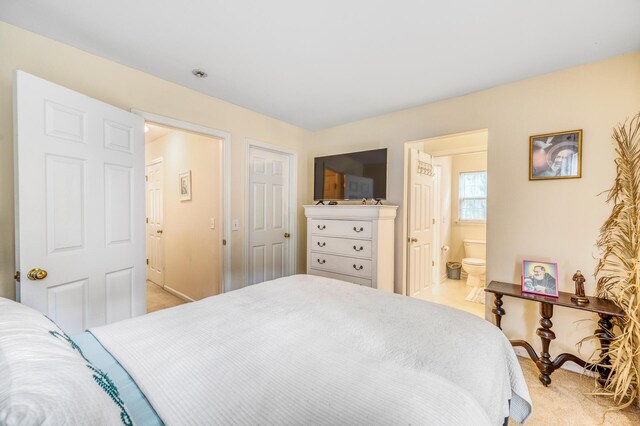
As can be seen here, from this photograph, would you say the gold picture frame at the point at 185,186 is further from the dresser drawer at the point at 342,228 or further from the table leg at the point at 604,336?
the table leg at the point at 604,336

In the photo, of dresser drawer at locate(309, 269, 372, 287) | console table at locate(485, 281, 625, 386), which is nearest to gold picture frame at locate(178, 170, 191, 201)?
dresser drawer at locate(309, 269, 372, 287)

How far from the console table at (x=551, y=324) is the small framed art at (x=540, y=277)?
54 mm

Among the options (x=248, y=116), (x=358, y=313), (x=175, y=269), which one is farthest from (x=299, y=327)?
(x=175, y=269)

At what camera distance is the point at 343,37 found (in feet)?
5.77

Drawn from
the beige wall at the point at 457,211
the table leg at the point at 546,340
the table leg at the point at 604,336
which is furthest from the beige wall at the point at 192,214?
the beige wall at the point at 457,211

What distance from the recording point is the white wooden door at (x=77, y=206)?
149cm

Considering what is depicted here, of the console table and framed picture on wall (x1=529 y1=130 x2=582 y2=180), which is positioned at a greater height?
framed picture on wall (x1=529 y1=130 x2=582 y2=180)

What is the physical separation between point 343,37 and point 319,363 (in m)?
1.88

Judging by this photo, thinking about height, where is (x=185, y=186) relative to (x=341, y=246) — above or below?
above

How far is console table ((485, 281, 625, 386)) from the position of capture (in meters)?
1.82

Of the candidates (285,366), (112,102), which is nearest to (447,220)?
(285,366)

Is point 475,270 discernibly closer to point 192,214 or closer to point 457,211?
point 457,211

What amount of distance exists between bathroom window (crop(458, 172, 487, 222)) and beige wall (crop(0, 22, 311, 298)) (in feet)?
11.2

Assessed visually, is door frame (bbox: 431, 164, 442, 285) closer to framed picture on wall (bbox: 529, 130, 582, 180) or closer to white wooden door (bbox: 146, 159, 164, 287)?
framed picture on wall (bbox: 529, 130, 582, 180)
